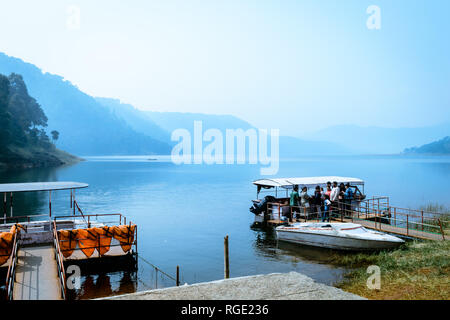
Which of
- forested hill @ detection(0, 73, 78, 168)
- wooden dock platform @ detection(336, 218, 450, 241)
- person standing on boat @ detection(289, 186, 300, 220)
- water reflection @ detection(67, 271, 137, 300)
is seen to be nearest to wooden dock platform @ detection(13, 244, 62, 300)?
water reflection @ detection(67, 271, 137, 300)

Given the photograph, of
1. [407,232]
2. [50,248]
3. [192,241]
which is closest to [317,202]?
[407,232]

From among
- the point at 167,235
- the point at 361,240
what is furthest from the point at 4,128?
the point at 361,240

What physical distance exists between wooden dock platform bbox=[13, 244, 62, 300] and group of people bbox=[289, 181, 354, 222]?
16.6m

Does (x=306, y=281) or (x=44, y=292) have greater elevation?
(x=306, y=281)

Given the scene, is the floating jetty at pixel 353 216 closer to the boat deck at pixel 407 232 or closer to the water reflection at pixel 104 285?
the boat deck at pixel 407 232

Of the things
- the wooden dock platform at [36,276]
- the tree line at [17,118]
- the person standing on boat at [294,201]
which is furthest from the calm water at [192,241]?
the tree line at [17,118]

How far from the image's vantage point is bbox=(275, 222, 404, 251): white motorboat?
20594 millimetres

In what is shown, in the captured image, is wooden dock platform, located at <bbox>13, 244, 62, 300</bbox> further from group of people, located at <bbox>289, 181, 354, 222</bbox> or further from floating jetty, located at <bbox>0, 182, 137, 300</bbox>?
group of people, located at <bbox>289, 181, 354, 222</bbox>

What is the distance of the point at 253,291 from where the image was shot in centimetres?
1026

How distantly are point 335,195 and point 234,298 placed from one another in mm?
18623

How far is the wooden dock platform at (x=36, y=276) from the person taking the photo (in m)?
13.8

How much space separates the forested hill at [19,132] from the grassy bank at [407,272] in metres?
111

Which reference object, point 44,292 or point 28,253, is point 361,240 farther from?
point 28,253

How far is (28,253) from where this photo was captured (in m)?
18.5
